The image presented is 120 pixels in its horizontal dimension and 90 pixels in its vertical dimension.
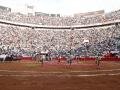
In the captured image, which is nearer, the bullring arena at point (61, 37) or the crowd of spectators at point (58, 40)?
the bullring arena at point (61, 37)

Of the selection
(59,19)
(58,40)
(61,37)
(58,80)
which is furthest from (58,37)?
(58,80)

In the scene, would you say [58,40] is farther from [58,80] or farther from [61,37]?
[58,80]

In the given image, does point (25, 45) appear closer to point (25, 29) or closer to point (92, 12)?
point (25, 29)

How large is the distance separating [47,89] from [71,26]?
82434 mm

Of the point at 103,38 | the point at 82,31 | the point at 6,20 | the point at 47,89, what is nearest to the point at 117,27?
the point at 103,38

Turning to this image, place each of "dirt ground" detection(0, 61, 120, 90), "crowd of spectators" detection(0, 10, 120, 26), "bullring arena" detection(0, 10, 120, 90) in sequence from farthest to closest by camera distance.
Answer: "crowd of spectators" detection(0, 10, 120, 26), "bullring arena" detection(0, 10, 120, 90), "dirt ground" detection(0, 61, 120, 90)

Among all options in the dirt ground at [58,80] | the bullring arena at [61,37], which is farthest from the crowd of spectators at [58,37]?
the dirt ground at [58,80]

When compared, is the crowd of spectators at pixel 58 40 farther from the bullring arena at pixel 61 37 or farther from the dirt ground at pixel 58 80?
the dirt ground at pixel 58 80

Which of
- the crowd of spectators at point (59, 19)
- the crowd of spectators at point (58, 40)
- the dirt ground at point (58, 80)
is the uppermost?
the crowd of spectators at point (59, 19)

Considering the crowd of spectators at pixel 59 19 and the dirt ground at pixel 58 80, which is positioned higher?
the crowd of spectators at pixel 59 19

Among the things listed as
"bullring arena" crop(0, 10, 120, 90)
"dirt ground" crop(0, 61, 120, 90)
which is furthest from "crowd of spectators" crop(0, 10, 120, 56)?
"dirt ground" crop(0, 61, 120, 90)

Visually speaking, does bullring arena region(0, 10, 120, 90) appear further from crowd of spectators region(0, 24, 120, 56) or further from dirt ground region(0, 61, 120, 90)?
dirt ground region(0, 61, 120, 90)

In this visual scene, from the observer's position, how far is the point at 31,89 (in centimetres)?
1109

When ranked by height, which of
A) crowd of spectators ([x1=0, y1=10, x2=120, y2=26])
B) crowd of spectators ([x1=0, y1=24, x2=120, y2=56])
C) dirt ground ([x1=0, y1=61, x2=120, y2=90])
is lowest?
dirt ground ([x1=0, y1=61, x2=120, y2=90])
